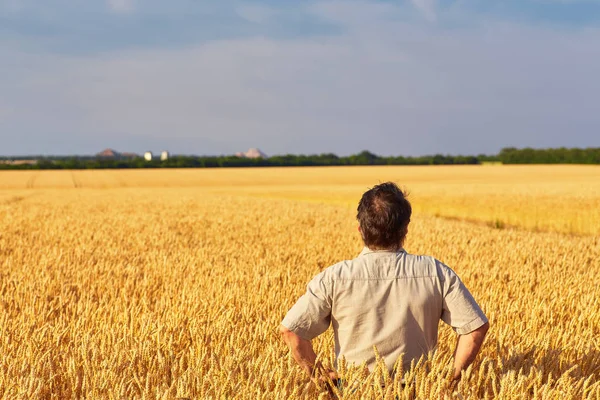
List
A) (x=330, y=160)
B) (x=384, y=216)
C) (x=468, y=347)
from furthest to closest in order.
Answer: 1. (x=330, y=160)
2. (x=468, y=347)
3. (x=384, y=216)

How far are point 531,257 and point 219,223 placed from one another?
25.0 feet

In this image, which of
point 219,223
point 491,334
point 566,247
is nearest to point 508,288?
point 491,334

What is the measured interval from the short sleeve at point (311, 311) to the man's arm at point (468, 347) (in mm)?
649

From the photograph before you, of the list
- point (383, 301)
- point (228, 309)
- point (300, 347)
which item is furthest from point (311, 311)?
point (228, 309)

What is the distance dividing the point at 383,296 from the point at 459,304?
13.4 inches

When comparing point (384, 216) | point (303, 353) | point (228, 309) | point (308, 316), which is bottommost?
point (228, 309)

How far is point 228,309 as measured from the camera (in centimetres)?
516

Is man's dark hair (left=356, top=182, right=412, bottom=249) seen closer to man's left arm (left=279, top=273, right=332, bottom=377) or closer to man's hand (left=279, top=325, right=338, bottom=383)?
man's left arm (left=279, top=273, right=332, bottom=377)

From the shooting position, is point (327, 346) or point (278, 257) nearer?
point (327, 346)

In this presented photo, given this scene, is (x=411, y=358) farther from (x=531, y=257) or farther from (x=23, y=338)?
(x=531, y=257)

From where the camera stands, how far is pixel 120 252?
944 centimetres

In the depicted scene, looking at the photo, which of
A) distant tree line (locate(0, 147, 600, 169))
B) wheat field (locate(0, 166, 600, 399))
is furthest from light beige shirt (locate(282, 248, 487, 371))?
distant tree line (locate(0, 147, 600, 169))

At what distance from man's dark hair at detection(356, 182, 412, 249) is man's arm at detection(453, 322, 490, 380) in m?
0.53

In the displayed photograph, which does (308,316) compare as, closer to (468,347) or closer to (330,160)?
(468,347)
